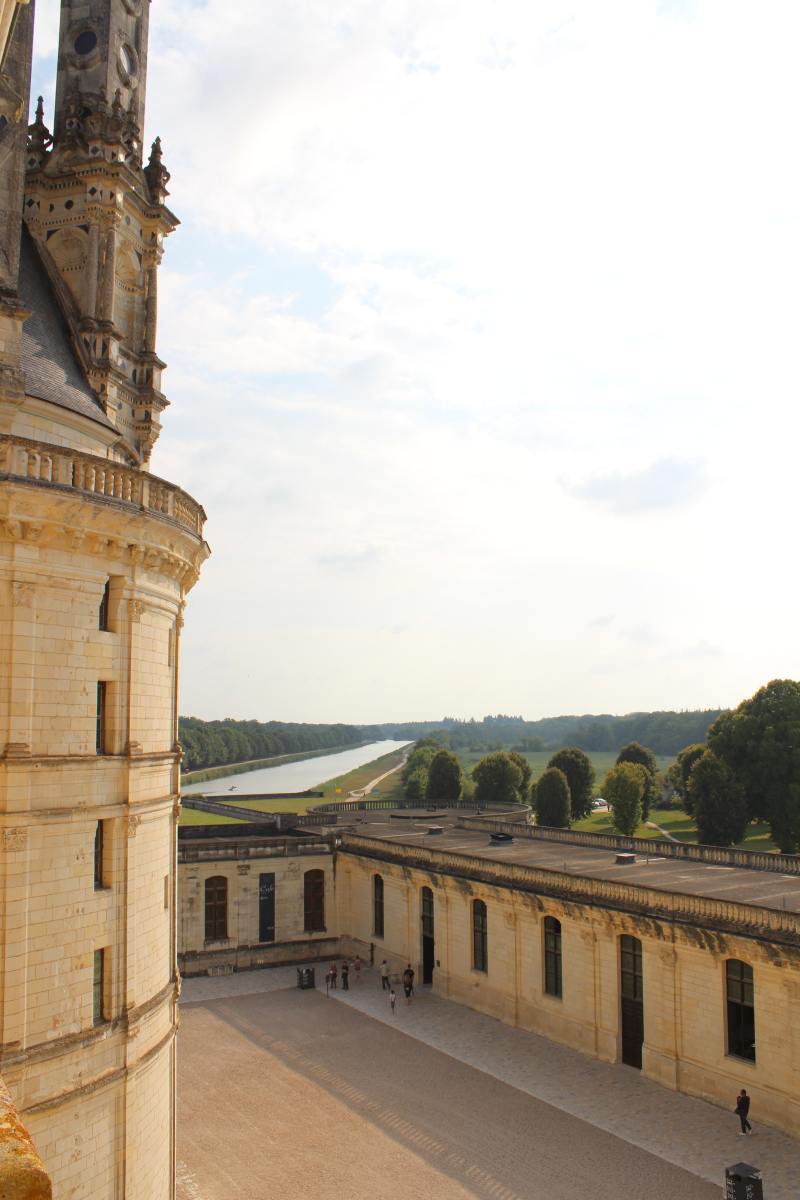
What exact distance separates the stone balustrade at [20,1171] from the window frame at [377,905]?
4343 cm

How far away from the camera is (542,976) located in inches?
1384

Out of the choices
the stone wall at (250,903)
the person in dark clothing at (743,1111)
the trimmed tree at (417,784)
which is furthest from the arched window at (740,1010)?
the trimmed tree at (417,784)

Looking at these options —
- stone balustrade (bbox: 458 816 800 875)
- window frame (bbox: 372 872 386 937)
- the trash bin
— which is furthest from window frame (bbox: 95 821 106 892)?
window frame (bbox: 372 872 386 937)

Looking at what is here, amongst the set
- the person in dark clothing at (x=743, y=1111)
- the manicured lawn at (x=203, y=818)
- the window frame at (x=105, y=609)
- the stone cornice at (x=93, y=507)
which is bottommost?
the person in dark clothing at (x=743, y=1111)

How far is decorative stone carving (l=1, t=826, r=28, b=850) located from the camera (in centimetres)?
1480

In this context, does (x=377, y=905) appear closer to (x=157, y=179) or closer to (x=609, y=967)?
(x=609, y=967)

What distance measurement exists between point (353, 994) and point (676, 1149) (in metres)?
19.5

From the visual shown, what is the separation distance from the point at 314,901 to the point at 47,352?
3523 centimetres

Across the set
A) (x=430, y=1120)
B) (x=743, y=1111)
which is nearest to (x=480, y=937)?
(x=430, y=1120)

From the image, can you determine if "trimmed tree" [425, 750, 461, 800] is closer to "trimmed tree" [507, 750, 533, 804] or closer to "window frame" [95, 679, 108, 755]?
"trimmed tree" [507, 750, 533, 804]

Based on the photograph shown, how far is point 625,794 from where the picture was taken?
83.3 m

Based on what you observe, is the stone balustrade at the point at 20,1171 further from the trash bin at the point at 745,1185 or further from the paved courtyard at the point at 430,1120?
the paved courtyard at the point at 430,1120

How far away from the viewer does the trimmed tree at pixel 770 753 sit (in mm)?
66438

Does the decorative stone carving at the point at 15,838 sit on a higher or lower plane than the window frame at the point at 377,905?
higher
